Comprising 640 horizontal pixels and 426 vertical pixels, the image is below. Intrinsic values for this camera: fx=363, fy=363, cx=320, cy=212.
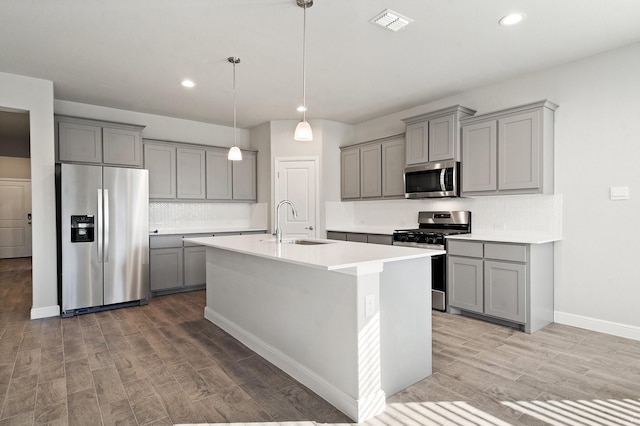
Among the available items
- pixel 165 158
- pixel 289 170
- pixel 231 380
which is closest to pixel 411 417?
pixel 231 380

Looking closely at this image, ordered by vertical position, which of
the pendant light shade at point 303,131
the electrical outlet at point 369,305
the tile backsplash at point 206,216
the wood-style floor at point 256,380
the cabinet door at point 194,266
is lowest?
the wood-style floor at point 256,380

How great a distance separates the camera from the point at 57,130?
443 centimetres

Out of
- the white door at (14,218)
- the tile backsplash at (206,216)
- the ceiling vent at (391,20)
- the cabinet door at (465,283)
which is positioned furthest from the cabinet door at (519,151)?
the white door at (14,218)

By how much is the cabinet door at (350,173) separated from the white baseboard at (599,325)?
305 cm

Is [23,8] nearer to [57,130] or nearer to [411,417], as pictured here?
[57,130]

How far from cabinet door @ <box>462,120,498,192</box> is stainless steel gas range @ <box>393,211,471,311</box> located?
52 cm

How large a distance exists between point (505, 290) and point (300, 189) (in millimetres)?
3319

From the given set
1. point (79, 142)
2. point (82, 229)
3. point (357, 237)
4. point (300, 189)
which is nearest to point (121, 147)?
point (79, 142)

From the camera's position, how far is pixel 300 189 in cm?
583

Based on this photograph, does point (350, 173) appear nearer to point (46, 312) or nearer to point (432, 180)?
point (432, 180)

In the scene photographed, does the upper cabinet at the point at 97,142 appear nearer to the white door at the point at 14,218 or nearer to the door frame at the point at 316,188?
the door frame at the point at 316,188

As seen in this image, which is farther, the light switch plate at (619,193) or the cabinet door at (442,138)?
the cabinet door at (442,138)

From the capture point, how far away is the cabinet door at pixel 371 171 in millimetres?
5367

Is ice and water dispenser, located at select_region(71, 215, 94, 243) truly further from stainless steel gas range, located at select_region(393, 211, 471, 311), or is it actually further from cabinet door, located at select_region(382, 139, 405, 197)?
cabinet door, located at select_region(382, 139, 405, 197)
